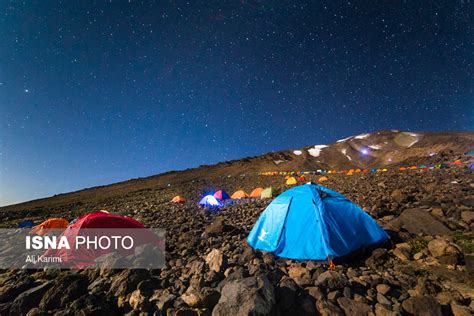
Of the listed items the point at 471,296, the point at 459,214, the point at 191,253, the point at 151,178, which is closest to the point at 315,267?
the point at 471,296

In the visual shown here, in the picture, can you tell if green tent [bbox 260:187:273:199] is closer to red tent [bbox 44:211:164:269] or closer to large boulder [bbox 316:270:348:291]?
red tent [bbox 44:211:164:269]

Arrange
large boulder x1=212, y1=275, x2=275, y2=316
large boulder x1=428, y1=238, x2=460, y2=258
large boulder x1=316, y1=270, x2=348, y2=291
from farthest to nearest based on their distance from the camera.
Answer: large boulder x1=428, y1=238, x2=460, y2=258 < large boulder x1=316, y1=270, x2=348, y2=291 < large boulder x1=212, y1=275, x2=275, y2=316

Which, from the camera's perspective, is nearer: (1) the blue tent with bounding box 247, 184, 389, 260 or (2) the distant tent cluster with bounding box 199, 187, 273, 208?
(1) the blue tent with bounding box 247, 184, 389, 260

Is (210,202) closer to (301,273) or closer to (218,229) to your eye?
(218,229)

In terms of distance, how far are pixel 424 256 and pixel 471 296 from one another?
153cm

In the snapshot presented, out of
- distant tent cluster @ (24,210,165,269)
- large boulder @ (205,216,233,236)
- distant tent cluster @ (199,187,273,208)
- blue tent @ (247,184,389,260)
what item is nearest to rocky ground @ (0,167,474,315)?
blue tent @ (247,184,389,260)

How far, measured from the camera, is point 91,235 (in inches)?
290

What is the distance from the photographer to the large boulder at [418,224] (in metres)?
6.66

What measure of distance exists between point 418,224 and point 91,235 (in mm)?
9408

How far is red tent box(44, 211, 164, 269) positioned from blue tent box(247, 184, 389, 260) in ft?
11.2

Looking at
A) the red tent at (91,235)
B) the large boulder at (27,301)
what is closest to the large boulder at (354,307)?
the large boulder at (27,301)

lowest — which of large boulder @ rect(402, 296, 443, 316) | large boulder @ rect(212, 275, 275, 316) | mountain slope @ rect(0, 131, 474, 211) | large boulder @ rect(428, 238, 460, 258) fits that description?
large boulder @ rect(402, 296, 443, 316)

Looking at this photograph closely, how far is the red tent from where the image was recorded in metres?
6.91

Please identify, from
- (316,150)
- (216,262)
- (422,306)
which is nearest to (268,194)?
(216,262)
